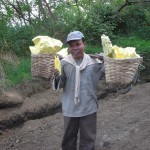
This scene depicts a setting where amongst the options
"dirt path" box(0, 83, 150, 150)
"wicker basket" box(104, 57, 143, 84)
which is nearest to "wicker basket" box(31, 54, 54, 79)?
"dirt path" box(0, 83, 150, 150)

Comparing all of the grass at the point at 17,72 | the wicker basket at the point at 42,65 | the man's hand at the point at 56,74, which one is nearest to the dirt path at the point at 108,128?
the wicker basket at the point at 42,65

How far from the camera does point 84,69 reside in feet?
12.0

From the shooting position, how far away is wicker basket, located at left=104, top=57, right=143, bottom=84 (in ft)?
13.5

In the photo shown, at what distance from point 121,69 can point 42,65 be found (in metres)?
2.30

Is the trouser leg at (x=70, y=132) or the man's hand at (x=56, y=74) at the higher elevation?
the man's hand at (x=56, y=74)

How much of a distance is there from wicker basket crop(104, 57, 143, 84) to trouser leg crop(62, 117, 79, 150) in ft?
2.43

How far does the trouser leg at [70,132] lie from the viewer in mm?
3738

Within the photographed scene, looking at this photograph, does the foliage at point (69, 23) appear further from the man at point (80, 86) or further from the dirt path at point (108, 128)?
the man at point (80, 86)

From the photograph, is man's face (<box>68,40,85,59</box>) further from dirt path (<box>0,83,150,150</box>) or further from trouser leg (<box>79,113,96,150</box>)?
dirt path (<box>0,83,150,150</box>)

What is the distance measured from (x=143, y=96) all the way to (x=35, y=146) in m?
2.08

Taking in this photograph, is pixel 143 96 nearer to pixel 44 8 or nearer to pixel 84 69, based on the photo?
pixel 84 69

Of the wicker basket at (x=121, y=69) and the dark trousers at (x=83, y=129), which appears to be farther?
the wicker basket at (x=121, y=69)

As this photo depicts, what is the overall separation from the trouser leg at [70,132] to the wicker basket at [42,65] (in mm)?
2385

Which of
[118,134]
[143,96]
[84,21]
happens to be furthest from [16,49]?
[118,134]
